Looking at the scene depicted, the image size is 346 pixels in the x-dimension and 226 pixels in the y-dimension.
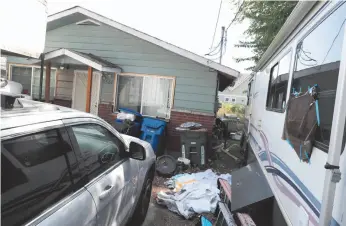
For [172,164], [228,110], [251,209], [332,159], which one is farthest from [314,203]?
[228,110]

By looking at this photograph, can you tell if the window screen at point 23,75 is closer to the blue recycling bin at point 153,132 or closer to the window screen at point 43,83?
the window screen at point 43,83

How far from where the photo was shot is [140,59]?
29.0ft

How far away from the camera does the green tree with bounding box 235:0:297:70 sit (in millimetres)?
9879

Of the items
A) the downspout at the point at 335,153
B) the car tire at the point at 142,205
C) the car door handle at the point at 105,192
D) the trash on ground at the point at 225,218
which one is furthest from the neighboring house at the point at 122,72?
the downspout at the point at 335,153

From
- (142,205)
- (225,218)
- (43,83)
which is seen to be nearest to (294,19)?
(225,218)

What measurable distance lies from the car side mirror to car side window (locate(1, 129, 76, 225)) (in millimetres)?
1090

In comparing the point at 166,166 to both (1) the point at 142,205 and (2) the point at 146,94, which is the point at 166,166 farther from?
(2) the point at 146,94

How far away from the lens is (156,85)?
8.76m

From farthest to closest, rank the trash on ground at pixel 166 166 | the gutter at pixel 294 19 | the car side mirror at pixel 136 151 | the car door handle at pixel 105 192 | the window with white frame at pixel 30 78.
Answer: the window with white frame at pixel 30 78
the trash on ground at pixel 166 166
the car side mirror at pixel 136 151
the gutter at pixel 294 19
the car door handle at pixel 105 192

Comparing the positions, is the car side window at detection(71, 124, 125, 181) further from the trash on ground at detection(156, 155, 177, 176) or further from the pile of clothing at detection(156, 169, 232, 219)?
the trash on ground at detection(156, 155, 177, 176)

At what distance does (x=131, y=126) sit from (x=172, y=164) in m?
1.90

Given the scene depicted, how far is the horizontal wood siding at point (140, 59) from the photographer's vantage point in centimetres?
831

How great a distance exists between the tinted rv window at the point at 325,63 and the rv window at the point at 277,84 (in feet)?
3.43

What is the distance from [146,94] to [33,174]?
731cm
